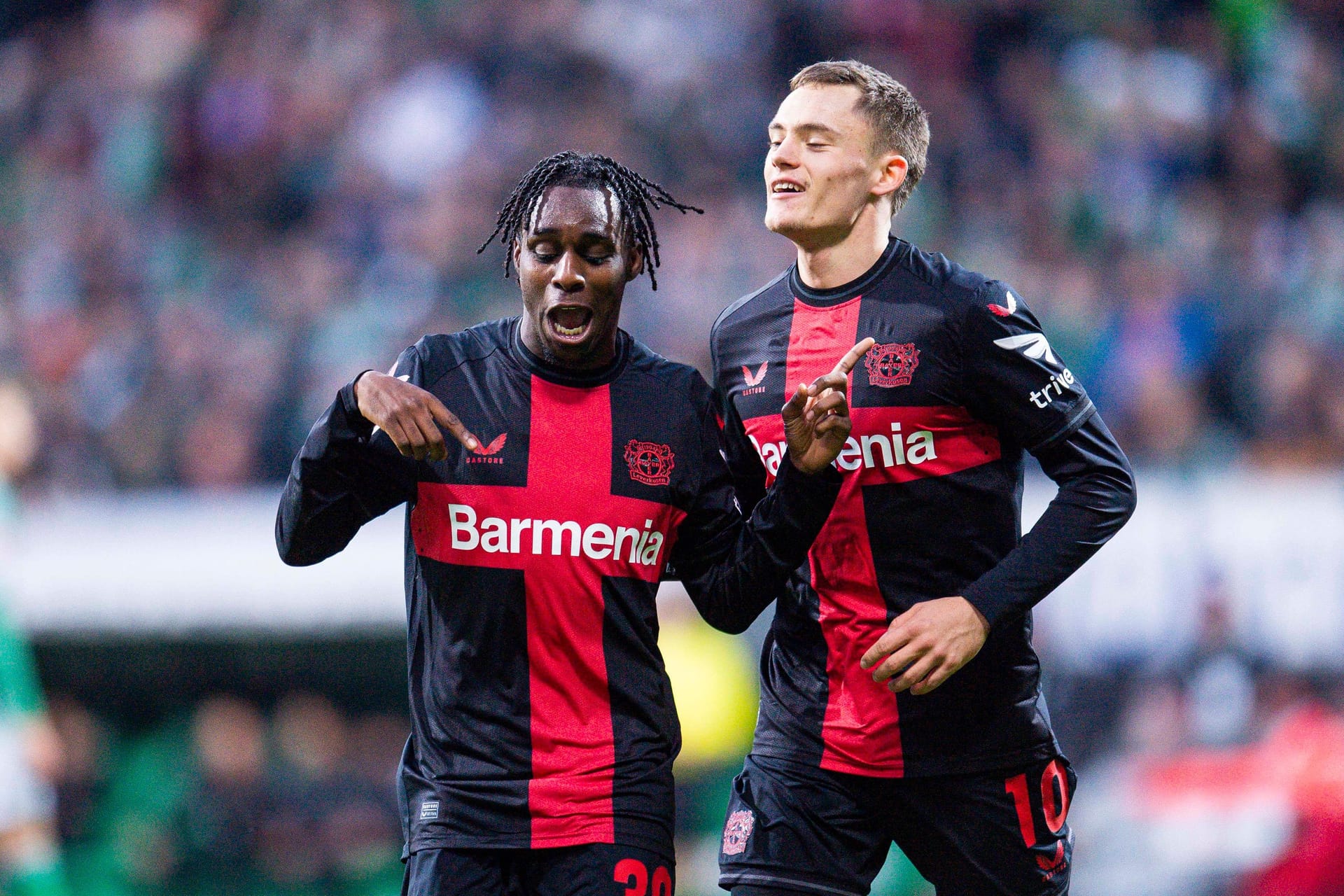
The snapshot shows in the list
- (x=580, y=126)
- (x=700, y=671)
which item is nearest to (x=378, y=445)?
(x=700, y=671)

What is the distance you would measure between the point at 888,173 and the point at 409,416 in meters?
1.40

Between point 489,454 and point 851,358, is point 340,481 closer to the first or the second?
point 489,454

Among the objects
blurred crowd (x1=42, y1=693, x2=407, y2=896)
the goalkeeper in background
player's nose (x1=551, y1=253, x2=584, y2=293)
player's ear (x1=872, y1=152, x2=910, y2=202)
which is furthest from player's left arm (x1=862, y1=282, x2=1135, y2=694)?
blurred crowd (x1=42, y1=693, x2=407, y2=896)

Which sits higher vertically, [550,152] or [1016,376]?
[550,152]

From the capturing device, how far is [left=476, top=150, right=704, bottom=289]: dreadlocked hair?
364 centimetres

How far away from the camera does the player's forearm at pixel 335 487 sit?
134 inches

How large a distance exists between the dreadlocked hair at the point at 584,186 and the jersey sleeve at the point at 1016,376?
752 millimetres

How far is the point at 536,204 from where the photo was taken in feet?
11.8

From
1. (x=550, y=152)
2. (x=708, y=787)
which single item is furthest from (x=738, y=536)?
(x=550, y=152)

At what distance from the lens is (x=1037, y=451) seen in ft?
12.3

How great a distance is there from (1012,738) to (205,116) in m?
8.00

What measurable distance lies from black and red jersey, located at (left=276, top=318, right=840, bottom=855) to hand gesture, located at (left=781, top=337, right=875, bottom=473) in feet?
0.19

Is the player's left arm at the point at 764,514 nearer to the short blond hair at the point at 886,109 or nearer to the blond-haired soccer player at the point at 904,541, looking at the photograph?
the blond-haired soccer player at the point at 904,541

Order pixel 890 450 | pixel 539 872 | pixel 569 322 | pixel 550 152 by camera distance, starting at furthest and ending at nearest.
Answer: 1. pixel 550 152
2. pixel 890 450
3. pixel 569 322
4. pixel 539 872
